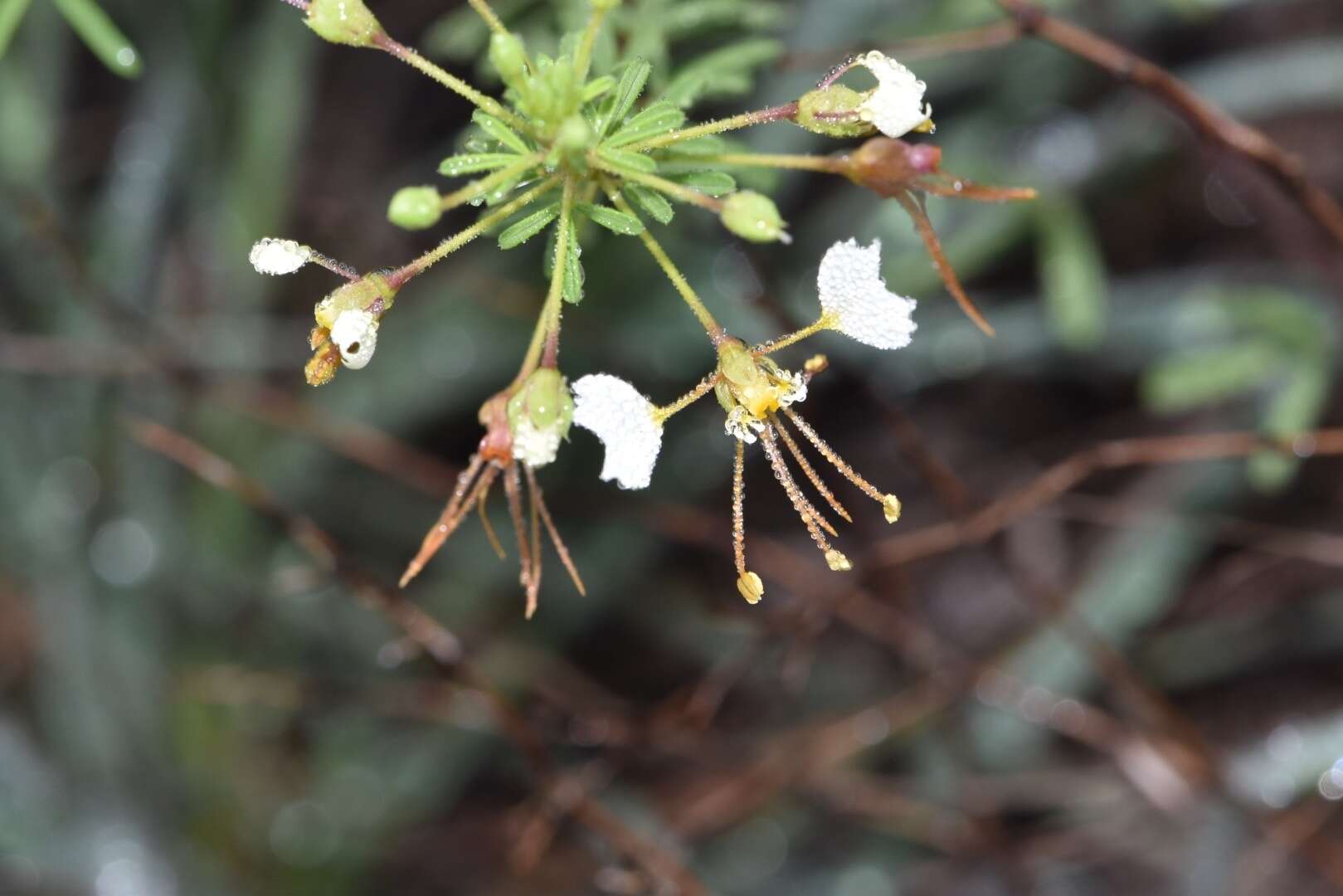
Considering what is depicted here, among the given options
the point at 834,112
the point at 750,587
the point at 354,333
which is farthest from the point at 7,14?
the point at 750,587

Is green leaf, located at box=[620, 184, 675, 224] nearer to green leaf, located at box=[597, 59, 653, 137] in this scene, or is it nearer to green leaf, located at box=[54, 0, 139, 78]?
green leaf, located at box=[597, 59, 653, 137]

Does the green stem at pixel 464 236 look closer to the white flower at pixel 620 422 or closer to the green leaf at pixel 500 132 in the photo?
the green leaf at pixel 500 132

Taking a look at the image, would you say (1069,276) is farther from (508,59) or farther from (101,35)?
(101,35)

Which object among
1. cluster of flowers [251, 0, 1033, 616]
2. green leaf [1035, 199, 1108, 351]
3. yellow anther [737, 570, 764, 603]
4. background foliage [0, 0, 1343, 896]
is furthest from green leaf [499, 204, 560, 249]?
green leaf [1035, 199, 1108, 351]

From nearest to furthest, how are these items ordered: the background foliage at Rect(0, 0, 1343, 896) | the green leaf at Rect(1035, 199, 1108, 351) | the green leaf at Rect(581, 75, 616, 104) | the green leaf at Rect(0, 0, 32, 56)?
the green leaf at Rect(581, 75, 616, 104) → the green leaf at Rect(0, 0, 32, 56) → the green leaf at Rect(1035, 199, 1108, 351) → the background foliage at Rect(0, 0, 1343, 896)

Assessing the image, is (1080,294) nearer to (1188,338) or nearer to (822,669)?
(1188,338)

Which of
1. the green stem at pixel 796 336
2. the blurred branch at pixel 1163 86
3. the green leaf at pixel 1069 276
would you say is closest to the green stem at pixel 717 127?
the green stem at pixel 796 336

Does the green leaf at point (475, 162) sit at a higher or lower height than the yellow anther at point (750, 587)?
higher
